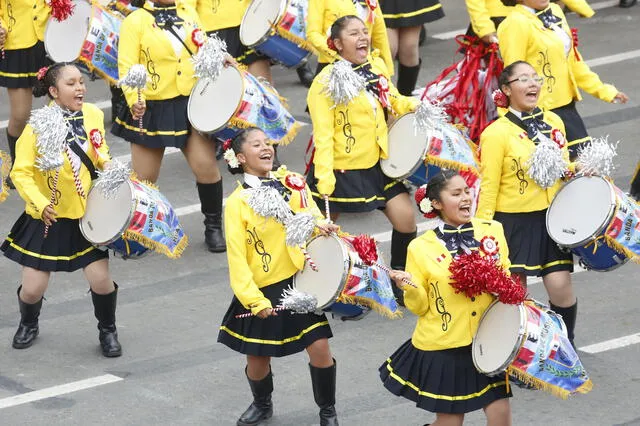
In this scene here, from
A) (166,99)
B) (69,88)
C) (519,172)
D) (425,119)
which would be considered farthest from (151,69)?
(519,172)

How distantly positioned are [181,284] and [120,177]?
5.47ft

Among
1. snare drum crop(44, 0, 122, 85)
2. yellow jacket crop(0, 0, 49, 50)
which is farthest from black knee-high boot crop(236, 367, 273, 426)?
yellow jacket crop(0, 0, 49, 50)

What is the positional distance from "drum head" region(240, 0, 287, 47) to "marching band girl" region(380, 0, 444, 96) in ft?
5.13

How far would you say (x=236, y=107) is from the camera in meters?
9.77

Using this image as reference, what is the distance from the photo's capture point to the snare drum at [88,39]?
35.6ft

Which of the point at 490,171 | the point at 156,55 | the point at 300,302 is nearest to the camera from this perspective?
the point at 300,302

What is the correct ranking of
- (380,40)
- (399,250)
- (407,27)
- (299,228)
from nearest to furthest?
1. (299,228)
2. (399,250)
3. (380,40)
4. (407,27)

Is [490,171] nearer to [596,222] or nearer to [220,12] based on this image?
[596,222]

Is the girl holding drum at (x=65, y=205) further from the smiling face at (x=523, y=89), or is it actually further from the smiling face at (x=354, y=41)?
the smiling face at (x=523, y=89)

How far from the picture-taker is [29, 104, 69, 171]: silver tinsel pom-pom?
866 cm

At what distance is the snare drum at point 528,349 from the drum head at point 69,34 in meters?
4.83

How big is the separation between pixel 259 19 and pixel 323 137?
6.80 ft

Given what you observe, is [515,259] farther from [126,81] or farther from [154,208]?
[126,81]

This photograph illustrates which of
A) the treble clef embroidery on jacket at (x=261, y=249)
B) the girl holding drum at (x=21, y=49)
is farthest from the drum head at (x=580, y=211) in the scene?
the girl holding drum at (x=21, y=49)
